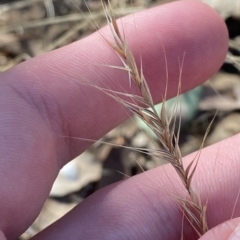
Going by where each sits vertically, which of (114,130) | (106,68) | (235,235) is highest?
(106,68)

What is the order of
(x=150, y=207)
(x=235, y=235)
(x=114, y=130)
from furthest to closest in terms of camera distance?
(x=114, y=130) < (x=150, y=207) < (x=235, y=235)

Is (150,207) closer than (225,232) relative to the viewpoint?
No

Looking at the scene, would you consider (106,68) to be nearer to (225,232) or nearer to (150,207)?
(150,207)

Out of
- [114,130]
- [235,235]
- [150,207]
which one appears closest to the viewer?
[235,235]

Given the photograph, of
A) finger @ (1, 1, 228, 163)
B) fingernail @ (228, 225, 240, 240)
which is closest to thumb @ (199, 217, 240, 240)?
fingernail @ (228, 225, 240, 240)

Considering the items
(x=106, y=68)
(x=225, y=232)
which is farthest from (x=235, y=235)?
(x=106, y=68)

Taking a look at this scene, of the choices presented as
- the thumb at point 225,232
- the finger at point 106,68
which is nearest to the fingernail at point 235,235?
the thumb at point 225,232
